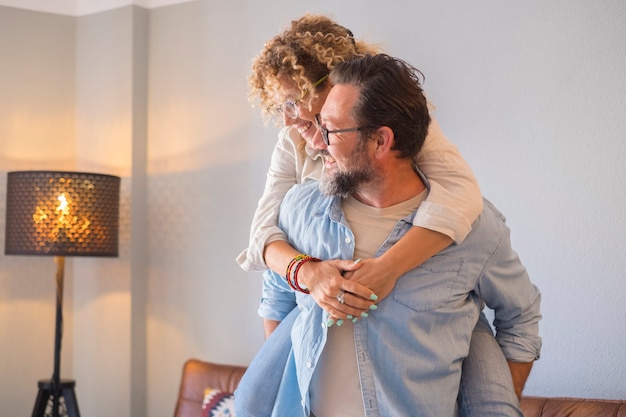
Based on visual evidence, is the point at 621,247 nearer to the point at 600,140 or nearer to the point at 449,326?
the point at 600,140

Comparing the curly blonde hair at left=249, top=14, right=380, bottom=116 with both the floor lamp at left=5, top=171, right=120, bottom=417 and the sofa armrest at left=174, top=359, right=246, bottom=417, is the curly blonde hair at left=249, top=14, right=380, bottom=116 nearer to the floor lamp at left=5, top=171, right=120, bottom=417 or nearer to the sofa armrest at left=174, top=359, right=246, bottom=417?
the sofa armrest at left=174, top=359, right=246, bottom=417

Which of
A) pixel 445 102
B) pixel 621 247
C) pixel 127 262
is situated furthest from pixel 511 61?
pixel 127 262

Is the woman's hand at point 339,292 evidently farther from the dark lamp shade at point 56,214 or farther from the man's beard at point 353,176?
the dark lamp shade at point 56,214

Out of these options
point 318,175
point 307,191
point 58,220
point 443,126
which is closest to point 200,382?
point 58,220

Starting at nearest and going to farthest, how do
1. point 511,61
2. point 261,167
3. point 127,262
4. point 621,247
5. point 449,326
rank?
1. point 449,326
2. point 621,247
3. point 511,61
4. point 261,167
5. point 127,262

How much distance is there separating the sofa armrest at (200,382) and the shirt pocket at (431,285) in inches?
70.6

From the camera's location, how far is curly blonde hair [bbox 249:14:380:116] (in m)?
1.95

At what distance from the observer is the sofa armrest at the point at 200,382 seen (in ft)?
10.8

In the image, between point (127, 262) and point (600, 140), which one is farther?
point (127, 262)

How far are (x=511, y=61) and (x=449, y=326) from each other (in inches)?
57.1

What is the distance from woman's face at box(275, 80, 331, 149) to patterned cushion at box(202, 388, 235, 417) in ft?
4.92

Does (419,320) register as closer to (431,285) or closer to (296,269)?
(431,285)

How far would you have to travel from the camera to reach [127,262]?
388 cm

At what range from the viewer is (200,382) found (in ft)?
11.0
